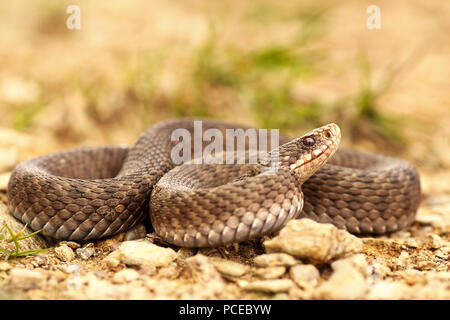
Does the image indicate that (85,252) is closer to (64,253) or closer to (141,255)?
(64,253)

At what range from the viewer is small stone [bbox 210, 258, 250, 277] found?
414 cm

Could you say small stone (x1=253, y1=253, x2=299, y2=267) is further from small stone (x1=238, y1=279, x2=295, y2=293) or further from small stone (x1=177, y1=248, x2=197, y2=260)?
small stone (x1=177, y1=248, x2=197, y2=260)

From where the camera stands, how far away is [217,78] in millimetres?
9914

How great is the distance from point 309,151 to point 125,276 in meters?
2.29

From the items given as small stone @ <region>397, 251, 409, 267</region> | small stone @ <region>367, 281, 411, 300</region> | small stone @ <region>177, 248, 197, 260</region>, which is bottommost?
small stone @ <region>397, 251, 409, 267</region>

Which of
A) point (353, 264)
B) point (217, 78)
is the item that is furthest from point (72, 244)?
point (217, 78)

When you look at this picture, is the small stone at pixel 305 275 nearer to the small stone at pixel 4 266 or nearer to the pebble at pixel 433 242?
the pebble at pixel 433 242

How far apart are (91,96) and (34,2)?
238 inches

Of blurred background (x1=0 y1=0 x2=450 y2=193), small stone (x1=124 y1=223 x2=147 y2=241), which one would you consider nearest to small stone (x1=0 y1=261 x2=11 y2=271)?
small stone (x1=124 y1=223 x2=147 y2=241)

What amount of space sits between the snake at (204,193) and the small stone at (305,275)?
0.52 m

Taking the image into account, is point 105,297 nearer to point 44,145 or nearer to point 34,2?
point 44,145

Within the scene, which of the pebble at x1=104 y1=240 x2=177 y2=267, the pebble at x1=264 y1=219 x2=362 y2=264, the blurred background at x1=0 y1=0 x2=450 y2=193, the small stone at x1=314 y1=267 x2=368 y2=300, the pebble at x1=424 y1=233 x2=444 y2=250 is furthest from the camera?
the blurred background at x1=0 y1=0 x2=450 y2=193

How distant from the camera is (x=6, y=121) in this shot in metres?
9.51

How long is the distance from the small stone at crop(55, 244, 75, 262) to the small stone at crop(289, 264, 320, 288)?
2128mm
